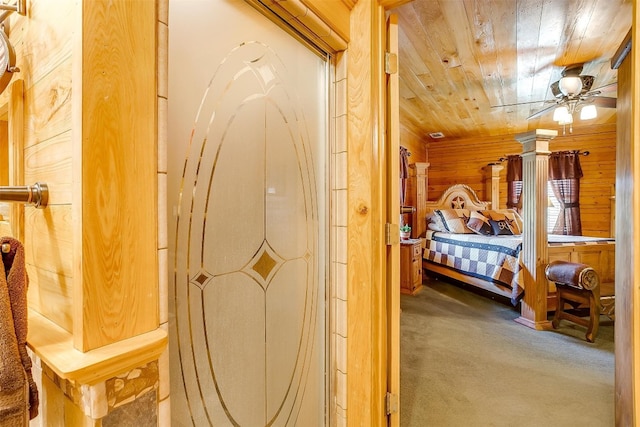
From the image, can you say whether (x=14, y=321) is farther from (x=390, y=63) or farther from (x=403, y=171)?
(x=403, y=171)

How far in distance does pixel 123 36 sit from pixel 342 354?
136cm

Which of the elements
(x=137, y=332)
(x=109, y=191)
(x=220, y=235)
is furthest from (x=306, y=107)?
(x=137, y=332)

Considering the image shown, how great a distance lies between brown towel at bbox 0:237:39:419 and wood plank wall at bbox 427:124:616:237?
258 inches

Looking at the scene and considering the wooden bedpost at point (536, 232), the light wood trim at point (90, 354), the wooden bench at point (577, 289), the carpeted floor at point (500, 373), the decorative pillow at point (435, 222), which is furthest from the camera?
the decorative pillow at point (435, 222)

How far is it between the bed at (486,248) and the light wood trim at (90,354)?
12.5 feet

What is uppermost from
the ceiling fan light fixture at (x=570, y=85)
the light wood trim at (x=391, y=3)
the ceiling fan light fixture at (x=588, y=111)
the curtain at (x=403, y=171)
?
the ceiling fan light fixture at (x=570, y=85)

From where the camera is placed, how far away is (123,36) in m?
0.61

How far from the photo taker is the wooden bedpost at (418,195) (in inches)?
214

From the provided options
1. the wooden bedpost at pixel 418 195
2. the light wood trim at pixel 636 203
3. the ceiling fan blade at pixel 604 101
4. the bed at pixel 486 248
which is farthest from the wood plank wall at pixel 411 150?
the light wood trim at pixel 636 203

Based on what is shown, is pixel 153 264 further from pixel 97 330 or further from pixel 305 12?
pixel 305 12

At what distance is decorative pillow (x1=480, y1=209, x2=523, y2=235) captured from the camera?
5.11m

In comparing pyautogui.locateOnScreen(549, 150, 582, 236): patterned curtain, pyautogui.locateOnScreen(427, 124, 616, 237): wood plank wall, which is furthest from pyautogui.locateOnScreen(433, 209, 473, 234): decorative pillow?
pyautogui.locateOnScreen(549, 150, 582, 236): patterned curtain

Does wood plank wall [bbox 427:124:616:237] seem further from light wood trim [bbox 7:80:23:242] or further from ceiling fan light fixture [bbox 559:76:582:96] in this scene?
light wood trim [bbox 7:80:23:242]

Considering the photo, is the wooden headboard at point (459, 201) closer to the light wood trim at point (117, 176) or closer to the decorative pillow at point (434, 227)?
the decorative pillow at point (434, 227)
